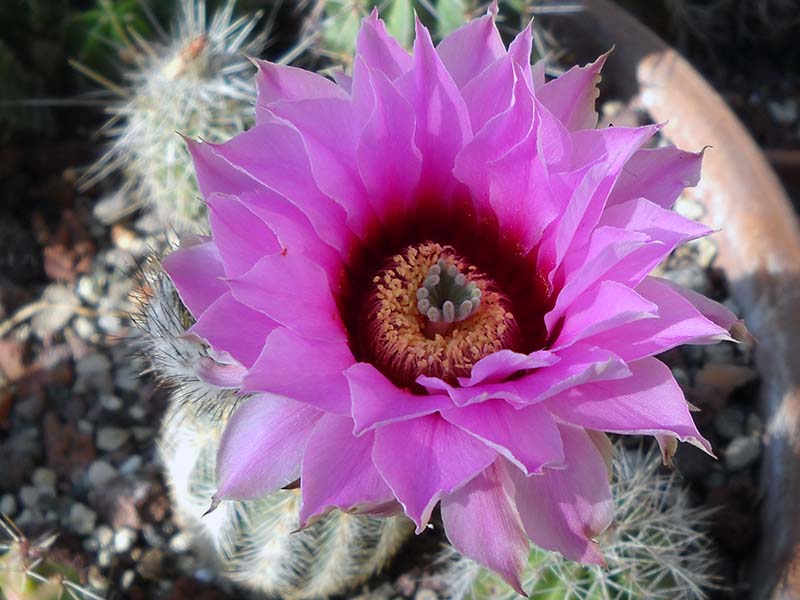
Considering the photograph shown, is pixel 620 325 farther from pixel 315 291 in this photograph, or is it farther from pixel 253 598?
pixel 253 598

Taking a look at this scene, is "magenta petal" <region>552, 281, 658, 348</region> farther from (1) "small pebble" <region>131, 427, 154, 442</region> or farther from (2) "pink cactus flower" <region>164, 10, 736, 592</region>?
(1) "small pebble" <region>131, 427, 154, 442</region>

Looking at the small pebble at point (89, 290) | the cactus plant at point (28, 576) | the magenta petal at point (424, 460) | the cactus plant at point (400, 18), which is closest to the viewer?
the magenta petal at point (424, 460)

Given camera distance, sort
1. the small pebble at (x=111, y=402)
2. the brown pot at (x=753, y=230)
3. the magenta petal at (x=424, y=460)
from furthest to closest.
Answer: the small pebble at (x=111, y=402)
the brown pot at (x=753, y=230)
the magenta petal at (x=424, y=460)

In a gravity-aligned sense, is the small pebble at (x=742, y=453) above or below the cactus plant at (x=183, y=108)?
below

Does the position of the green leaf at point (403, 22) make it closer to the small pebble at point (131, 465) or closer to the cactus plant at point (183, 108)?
the cactus plant at point (183, 108)

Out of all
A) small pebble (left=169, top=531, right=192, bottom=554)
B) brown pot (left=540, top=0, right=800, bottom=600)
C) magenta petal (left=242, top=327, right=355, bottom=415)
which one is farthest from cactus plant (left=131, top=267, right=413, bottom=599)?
brown pot (left=540, top=0, right=800, bottom=600)

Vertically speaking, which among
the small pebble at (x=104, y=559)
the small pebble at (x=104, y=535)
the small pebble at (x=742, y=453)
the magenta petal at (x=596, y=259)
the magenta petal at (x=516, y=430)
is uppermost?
the magenta petal at (x=596, y=259)

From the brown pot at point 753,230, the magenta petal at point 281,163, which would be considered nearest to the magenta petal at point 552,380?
the magenta petal at point 281,163

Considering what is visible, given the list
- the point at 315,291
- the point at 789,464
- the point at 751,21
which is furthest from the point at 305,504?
the point at 751,21
